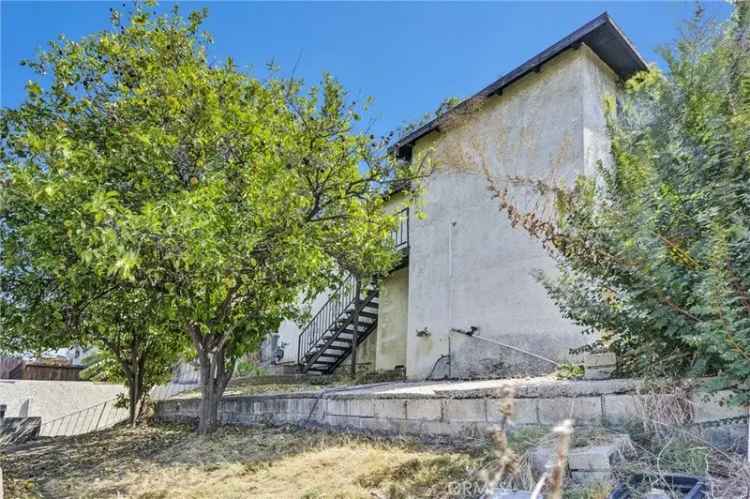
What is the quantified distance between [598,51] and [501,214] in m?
3.25

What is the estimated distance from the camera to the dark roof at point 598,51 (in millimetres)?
7820

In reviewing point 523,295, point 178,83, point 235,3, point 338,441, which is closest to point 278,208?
point 178,83

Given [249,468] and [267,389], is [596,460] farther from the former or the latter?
[267,389]

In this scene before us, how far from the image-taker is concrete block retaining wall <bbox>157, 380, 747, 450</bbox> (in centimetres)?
384

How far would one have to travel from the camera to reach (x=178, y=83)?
5414mm

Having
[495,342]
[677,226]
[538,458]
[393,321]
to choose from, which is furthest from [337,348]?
[677,226]

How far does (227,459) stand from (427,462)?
8.05ft

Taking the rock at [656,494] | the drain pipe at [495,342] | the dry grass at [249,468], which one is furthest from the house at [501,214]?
the rock at [656,494]

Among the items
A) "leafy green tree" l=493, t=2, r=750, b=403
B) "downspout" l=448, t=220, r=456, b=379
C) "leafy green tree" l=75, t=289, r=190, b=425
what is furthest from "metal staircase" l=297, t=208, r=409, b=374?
"leafy green tree" l=493, t=2, r=750, b=403

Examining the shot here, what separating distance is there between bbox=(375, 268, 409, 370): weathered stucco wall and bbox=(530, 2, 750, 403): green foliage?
6.78 metres

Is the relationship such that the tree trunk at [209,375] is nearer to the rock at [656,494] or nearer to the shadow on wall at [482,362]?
the shadow on wall at [482,362]

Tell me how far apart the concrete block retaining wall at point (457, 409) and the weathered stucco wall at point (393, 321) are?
457 centimetres

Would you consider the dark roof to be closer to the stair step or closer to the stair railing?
the stair railing

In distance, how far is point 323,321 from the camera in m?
13.9
